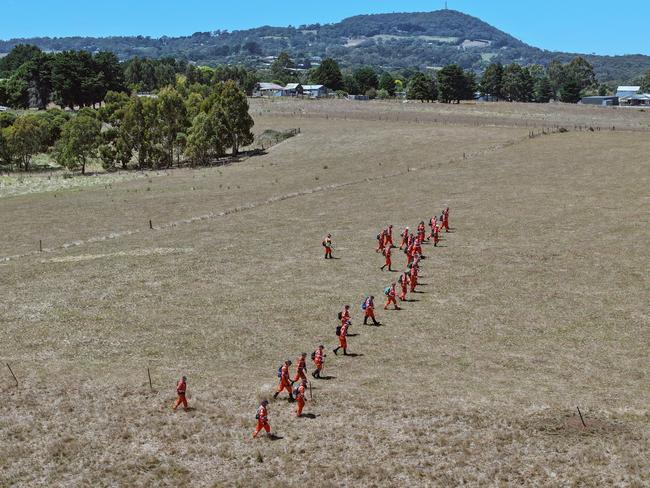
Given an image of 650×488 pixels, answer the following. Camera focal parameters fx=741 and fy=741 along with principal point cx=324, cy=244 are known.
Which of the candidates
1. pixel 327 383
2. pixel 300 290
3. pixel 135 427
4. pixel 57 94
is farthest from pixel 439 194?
pixel 57 94

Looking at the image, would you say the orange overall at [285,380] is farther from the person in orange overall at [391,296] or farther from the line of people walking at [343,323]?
the person in orange overall at [391,296]

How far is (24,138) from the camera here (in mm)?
102375

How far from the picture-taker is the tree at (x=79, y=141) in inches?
3839

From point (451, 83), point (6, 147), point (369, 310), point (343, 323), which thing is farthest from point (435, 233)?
point (451, 83)

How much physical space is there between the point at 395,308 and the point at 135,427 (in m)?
14.7

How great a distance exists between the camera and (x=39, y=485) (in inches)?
856

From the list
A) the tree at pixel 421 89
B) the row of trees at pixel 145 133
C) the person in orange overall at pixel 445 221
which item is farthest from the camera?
the tree at pixel 421 89

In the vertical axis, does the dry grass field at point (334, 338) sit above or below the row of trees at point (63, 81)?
below

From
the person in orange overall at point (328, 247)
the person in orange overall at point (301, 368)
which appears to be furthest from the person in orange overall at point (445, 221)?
the person in orange overall at point (301, 368)

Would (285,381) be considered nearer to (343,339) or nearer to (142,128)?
(343,339)

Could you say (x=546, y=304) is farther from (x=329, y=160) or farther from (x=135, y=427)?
(x=329, y=160)

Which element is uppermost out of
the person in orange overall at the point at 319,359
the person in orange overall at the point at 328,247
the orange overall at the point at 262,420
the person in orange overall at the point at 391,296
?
the person in orange overall at the point at 328,247

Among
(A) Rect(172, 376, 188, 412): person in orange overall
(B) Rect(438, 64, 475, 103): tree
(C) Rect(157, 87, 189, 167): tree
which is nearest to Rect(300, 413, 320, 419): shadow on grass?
(A) Rect(172, 376, 188, 412): person in orange overall

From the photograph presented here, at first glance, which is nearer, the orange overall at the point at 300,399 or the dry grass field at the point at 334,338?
the dry grass field at the point at 334,338
